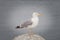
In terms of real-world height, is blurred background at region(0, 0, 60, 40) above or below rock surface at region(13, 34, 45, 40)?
above

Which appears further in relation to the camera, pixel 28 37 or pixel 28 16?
pixel 28 16

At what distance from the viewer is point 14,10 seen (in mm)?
2256

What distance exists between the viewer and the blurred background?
2055 mm

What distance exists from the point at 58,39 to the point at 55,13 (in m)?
0.36

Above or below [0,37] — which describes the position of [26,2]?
above

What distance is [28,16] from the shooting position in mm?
2137

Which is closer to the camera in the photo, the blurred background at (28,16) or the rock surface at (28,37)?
the rock surface at (28,37)

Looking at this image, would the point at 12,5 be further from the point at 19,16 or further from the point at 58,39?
the point at 58,39

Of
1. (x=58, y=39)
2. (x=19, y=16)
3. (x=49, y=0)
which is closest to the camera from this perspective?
(x=58, y=39)

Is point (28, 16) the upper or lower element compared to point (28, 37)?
upper

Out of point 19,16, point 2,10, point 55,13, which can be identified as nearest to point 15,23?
point 19,16

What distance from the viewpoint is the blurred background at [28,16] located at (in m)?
2.06

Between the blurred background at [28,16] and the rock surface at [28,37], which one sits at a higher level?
the blurred background at [28,16]

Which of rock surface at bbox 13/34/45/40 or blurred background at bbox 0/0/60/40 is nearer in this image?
rock surface at bbox 13/34/45/40
